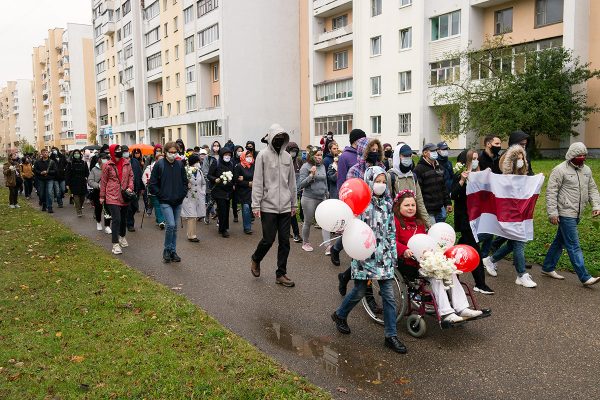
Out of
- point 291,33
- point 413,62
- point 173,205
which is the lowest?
point 173,205

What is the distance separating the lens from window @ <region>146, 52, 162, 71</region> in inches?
2486

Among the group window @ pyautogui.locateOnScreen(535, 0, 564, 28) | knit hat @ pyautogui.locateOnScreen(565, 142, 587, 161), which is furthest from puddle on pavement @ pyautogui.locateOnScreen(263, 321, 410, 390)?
window @ pyautogui.locateOnScreen(535, 0, 564, 28)

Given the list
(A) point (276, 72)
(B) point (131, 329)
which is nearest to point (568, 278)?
(B) point (131, 329)

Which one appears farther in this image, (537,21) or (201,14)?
(201,14)

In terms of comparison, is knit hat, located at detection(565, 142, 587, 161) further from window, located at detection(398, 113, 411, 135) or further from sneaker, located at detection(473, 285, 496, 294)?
window, located at detection(398, 113, 411, 135)

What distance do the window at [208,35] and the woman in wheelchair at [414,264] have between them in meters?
47.4

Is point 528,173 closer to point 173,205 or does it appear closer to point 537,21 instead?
point 173,205

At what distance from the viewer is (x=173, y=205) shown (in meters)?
9.26

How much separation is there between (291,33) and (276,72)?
14.4 ft

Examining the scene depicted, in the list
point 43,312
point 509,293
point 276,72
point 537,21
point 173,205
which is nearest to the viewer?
point 43,312

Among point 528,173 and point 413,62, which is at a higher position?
point 413,62

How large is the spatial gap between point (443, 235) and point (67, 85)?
11488 centimetres

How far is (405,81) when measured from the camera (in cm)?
3809

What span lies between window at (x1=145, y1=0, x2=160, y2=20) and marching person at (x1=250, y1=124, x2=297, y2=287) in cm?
6044
